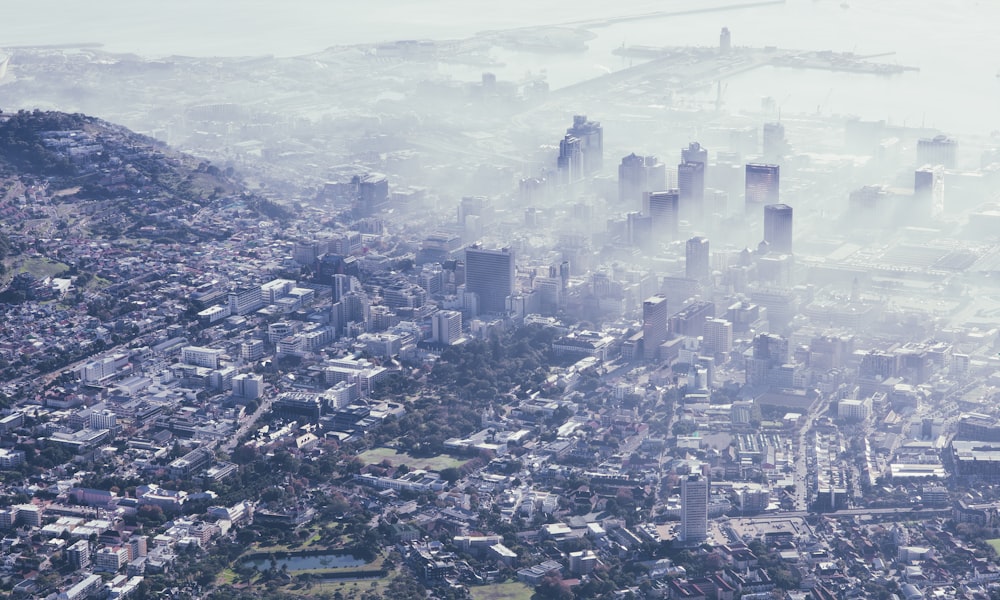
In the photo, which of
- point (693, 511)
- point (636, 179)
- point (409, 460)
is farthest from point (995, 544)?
point (636, 179)

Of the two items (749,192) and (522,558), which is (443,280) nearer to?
(749,192)

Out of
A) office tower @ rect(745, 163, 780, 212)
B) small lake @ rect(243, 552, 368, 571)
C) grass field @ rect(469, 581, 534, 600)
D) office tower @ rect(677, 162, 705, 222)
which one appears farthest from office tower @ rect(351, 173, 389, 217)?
grass field @ rect(469, 581, 534, 600)

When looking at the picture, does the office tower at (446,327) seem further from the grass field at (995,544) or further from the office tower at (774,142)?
the office tower at (774,142)

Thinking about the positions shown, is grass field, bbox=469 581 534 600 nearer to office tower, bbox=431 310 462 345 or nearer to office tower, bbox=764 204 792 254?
office tower, bbox=431 310 462 345

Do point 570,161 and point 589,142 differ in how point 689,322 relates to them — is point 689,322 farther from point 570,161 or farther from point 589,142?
point 589,142

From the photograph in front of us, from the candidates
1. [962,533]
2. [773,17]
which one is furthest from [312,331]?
[773,17]

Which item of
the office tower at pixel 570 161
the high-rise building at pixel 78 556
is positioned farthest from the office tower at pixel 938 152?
the high-rise building at pixel 78 556
